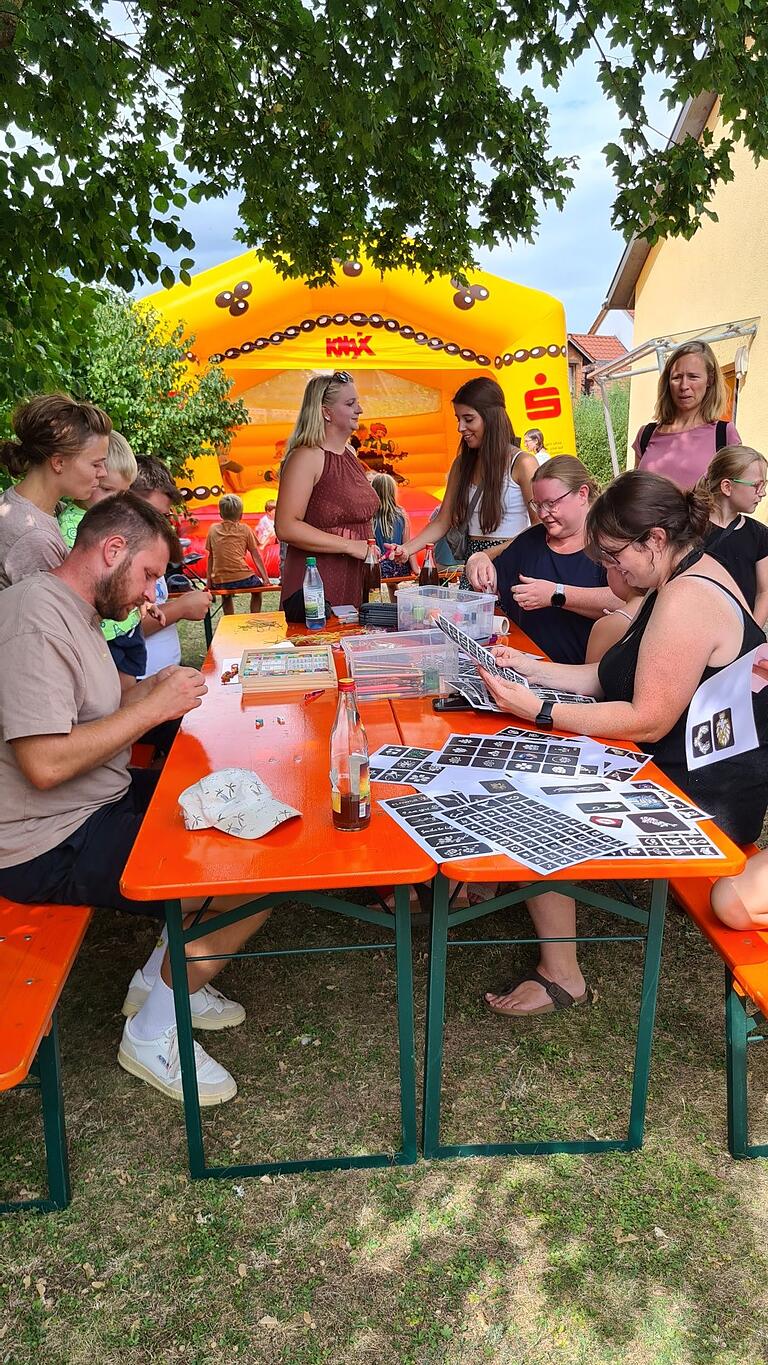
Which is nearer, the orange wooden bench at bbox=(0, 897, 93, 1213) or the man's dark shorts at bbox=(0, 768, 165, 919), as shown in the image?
the orange wooden bench at bbox=(0, 897, 93, 1213)

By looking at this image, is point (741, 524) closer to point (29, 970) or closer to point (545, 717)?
point (545, 717)

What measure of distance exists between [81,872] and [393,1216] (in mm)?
1082

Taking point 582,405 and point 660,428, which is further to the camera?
point 582,405

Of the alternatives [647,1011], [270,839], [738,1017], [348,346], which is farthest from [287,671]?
[348,346]

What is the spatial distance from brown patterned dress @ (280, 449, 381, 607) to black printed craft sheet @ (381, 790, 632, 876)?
7.52 ft

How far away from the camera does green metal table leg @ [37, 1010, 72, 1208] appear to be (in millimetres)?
1931

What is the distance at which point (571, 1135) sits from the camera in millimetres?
2182

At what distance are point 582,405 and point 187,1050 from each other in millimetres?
25523

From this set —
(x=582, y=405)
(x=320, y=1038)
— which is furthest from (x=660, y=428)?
(x=582, y=405)

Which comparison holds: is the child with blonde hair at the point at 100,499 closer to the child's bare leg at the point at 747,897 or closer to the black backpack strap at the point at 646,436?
the child's bare leg at the point at 747,897

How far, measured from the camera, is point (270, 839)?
6.06 ft

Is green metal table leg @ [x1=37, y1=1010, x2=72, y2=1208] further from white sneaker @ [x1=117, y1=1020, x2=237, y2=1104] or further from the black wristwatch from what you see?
the black wristwatch

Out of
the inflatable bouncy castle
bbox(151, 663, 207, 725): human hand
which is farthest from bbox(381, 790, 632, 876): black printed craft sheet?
the inflatable bouncy castle

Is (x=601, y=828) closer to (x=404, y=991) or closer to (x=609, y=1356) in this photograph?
(x=404, y=991)
